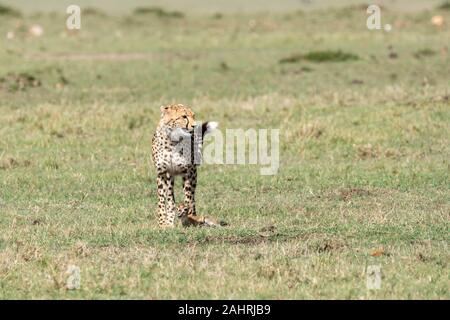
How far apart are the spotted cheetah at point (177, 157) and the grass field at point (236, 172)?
0.74 feet

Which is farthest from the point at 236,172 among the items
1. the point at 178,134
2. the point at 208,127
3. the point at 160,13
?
the point at 160,13

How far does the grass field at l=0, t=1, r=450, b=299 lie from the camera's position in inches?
352

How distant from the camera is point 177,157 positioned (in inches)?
437

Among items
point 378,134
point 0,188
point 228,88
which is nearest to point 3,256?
point 0,188

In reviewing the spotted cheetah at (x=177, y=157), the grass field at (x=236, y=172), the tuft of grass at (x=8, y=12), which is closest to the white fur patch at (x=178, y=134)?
the spotted cheetah at (x=177, y=157)

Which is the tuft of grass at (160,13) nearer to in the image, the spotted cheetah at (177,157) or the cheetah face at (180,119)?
the spotted cheetah at (177,157)

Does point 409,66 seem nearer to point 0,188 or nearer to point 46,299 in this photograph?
point 0,188

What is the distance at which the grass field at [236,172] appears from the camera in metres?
8.95

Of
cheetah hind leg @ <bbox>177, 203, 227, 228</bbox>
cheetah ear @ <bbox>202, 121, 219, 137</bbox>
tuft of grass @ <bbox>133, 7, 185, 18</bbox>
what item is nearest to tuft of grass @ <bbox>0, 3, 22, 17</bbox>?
tuft of grass @ <bbox>133, 7, 185, 18</bbox>

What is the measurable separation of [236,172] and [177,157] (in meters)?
3.41

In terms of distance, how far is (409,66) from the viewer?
82.6ft

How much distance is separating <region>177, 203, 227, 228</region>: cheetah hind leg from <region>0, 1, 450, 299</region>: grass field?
19cm
